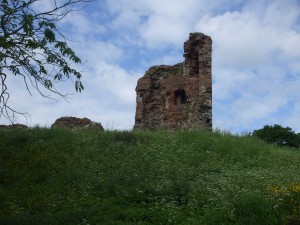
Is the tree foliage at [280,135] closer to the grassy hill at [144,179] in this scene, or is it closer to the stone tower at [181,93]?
the stone tower at [181,93]

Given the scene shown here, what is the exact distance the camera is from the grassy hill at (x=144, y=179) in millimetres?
8172

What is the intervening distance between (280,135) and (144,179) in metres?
25.7

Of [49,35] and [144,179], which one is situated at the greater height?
[49,35]

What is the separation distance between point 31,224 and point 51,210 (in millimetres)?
1118

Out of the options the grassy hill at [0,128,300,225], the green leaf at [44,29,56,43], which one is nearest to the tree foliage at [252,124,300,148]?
the grassy hill at [0,128,300,225]

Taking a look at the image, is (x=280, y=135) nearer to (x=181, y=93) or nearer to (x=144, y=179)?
(x=181, y=93)

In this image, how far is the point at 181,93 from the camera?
22516 millimetres

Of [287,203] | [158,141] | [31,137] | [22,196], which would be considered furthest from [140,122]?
[287,203]

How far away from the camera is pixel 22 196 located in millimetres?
9820

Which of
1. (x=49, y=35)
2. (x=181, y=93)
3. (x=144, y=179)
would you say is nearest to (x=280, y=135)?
(x=181, y=93)

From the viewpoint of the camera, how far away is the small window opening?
73.4 ft

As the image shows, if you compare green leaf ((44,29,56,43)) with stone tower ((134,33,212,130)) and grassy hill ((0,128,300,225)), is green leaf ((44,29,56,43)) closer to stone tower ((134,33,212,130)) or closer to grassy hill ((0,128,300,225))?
grassy hill ((0,128,300,225))

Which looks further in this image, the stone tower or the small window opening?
the small window opening

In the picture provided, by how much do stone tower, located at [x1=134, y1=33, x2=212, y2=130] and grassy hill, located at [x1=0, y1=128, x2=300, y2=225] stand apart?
3.51 metres
